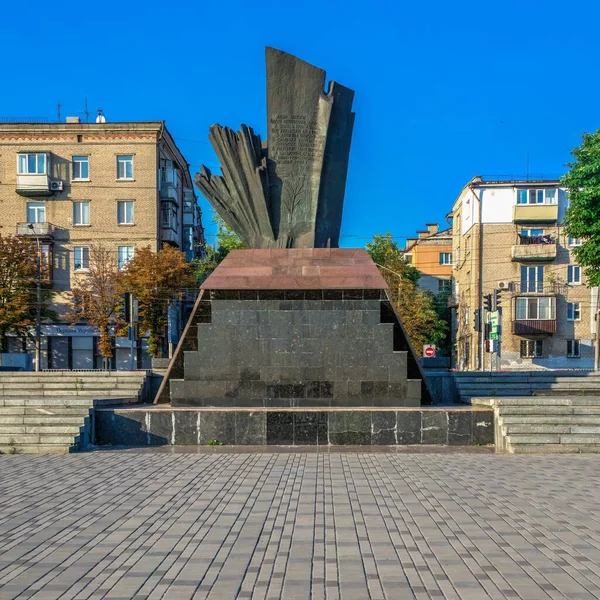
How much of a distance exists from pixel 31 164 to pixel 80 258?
575 centimetres

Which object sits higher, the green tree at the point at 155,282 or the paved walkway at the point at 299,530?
the green tree at the point at 155,282

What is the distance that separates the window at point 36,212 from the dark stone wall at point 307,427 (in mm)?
29512

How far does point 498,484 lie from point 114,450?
677cm

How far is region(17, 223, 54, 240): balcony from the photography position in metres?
39.7

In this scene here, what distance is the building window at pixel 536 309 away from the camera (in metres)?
44.6

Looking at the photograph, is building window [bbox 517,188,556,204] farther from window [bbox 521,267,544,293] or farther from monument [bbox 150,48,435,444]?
monument [bbox 150,48,435,444]

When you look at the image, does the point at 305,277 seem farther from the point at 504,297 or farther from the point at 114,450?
the point at 504,297

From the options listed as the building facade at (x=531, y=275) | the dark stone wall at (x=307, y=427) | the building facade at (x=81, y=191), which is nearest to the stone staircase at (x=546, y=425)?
the dark stone wall at (x=307, y=427)

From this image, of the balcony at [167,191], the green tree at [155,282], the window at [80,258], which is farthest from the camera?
the balcony at [167,191]

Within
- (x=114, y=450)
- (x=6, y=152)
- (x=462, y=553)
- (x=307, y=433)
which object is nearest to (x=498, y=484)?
(x=462, y=553)

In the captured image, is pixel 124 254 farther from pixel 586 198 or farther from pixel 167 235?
pixel 586 198

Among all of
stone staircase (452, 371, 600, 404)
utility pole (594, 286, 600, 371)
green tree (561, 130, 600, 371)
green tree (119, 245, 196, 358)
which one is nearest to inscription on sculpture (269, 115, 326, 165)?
stone staircase (452, 371, 600, 404)

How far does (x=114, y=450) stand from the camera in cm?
1306

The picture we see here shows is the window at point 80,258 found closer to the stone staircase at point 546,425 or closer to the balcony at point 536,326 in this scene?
the balcony at point 536,326
